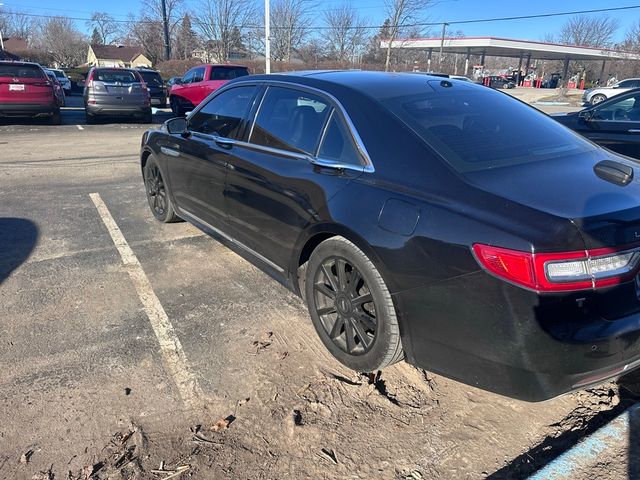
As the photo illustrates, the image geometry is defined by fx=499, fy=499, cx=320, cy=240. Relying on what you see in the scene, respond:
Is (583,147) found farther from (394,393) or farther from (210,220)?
(210,220)

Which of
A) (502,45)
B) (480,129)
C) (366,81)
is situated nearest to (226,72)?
(366,81)

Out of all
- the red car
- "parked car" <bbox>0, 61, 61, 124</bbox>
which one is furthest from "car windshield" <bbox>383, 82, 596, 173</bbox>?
the red car

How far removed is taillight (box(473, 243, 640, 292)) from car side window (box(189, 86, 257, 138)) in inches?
95.1

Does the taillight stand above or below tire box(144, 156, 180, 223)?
above

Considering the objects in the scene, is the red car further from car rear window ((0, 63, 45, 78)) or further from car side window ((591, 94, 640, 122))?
car side window ((591, 94, 640, 122))

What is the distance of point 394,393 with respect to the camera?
2.72 meters

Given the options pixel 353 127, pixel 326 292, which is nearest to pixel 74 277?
pixel 326 292

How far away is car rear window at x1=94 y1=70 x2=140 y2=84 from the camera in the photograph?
570 inches

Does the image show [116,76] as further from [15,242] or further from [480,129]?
[480,129]

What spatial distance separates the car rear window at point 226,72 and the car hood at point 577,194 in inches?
585

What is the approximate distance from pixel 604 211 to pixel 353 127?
1.35 meters

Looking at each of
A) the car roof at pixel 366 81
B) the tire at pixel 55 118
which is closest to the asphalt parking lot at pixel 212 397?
the car roof at pixel 366 81

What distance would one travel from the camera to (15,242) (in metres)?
4.84

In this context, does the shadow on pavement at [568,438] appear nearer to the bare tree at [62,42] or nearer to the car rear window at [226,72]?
the car rear window at [226,72]
